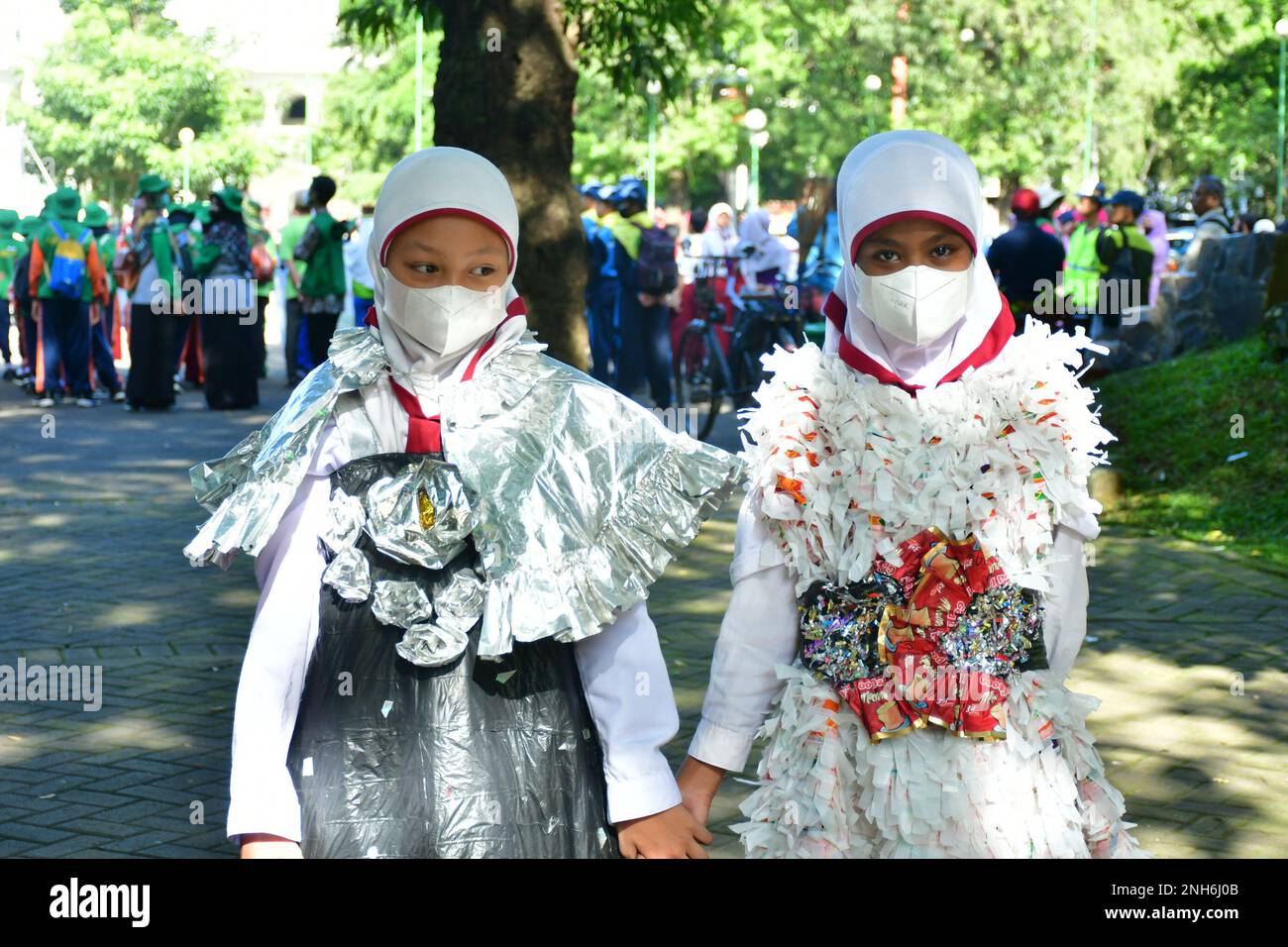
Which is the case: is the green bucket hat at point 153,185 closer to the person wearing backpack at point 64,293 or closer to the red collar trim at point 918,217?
the person wearing backpack at point 64,293

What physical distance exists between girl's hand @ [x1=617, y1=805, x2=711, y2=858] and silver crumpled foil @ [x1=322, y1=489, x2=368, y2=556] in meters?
0.63

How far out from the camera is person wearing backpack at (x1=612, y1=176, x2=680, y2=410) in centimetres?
1614

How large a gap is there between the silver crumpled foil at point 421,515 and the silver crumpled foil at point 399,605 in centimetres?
5

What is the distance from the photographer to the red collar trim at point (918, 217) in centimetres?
298

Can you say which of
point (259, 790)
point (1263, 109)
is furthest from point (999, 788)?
point (1263, 109)

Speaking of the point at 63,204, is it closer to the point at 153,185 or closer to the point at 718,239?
the point at 153,185

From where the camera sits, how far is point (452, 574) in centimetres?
290

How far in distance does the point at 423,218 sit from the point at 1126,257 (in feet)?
47.1

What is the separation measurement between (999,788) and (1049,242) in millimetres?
9574

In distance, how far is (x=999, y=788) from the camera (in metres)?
2.93

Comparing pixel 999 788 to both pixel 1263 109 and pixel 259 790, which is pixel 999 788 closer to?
pixel 259 790

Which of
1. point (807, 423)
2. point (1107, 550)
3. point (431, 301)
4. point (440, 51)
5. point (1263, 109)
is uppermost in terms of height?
point (1263, 109)

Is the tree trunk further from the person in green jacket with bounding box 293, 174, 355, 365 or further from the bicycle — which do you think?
the person in green jacket with bounding box 293, 174, 355, 365

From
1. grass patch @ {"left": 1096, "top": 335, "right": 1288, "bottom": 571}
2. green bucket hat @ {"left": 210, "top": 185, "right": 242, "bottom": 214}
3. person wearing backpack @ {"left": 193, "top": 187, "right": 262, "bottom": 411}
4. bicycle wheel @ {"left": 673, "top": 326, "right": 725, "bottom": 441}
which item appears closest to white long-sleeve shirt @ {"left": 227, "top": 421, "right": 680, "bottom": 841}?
grass patch @ {"left": 1096, "top": 335, "right": 1288, "bottom": 571}
